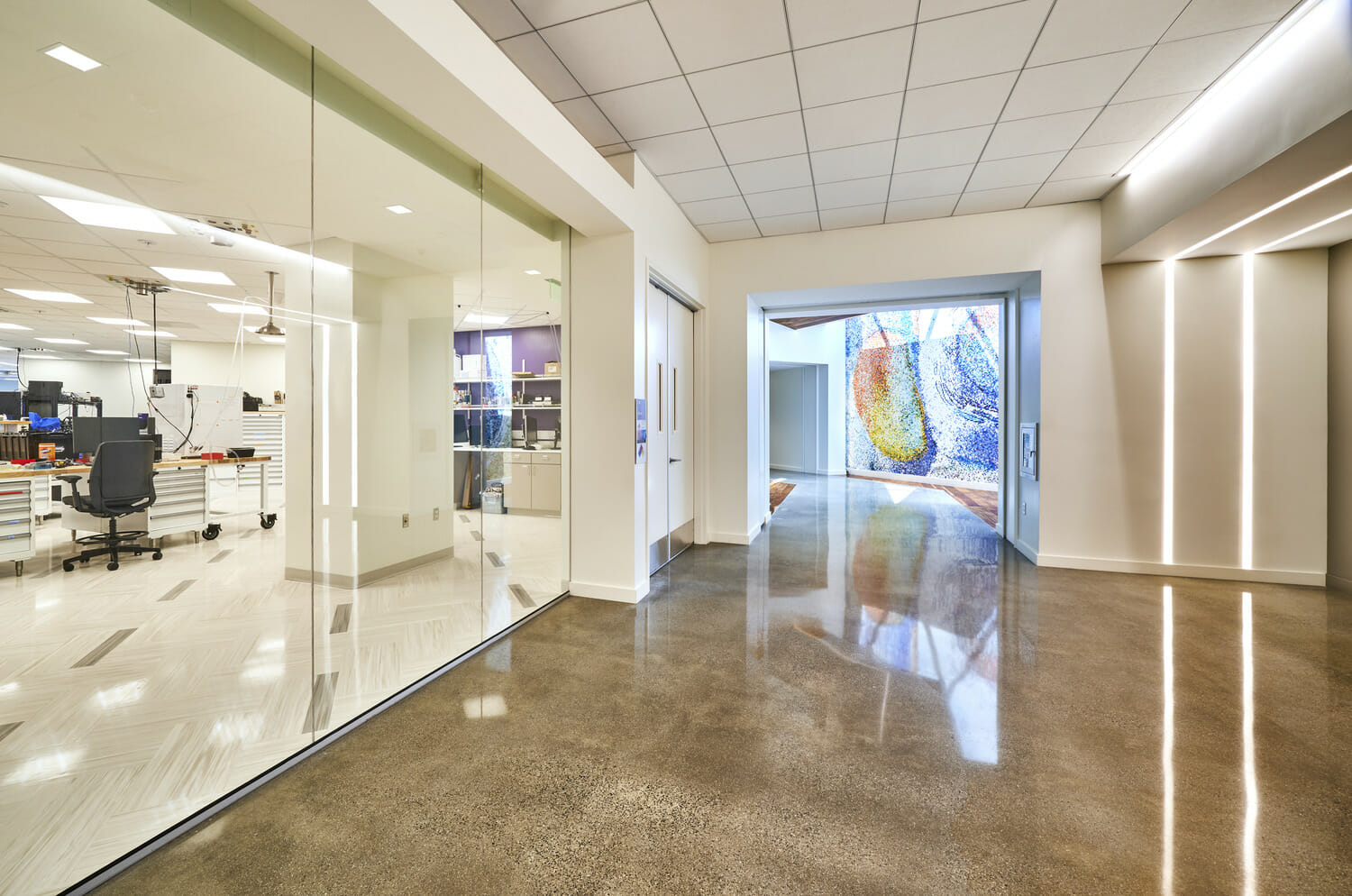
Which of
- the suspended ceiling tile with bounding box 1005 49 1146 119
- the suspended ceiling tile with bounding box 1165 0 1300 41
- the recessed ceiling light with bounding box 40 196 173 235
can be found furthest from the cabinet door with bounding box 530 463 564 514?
the suspended ceiling tile with bounding box 1165 0 1300 41

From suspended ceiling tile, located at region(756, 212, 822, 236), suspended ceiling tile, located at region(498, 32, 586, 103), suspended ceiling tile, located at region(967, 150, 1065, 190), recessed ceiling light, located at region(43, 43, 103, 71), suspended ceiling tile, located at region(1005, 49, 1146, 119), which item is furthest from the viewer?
suspended ceiling tile, located at region(756, 212, 822, 236)

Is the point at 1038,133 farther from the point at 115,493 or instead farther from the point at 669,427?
the point at 115,493

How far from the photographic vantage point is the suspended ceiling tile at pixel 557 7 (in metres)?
2.43

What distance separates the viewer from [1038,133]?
3609mm

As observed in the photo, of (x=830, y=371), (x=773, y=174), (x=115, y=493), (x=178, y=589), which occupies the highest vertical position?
(x=773, y=174)

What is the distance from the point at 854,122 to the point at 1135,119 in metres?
1.81

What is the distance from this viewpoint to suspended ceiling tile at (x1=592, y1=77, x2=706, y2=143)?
10.3 ft

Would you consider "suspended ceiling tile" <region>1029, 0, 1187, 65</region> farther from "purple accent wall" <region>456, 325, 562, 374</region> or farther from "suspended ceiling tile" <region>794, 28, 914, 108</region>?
"purple accent wall" <region>456, 325, 562, 374</region>

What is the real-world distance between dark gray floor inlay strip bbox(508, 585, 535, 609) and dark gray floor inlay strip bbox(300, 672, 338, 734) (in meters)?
1.35

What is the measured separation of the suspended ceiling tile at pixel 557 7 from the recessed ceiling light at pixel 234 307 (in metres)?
1.69

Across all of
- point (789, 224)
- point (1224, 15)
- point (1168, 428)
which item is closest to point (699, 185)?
point (789, 224)

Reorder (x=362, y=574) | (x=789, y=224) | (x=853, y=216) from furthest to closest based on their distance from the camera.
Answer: (x=789, y=224) → (x=853, y=216) → (x=362, y=574)

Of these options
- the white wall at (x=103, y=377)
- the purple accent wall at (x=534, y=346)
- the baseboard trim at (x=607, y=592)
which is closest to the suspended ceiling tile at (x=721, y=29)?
the white wall at (x=103, y=377)

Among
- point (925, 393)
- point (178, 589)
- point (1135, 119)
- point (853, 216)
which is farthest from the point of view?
point (925, 393)
